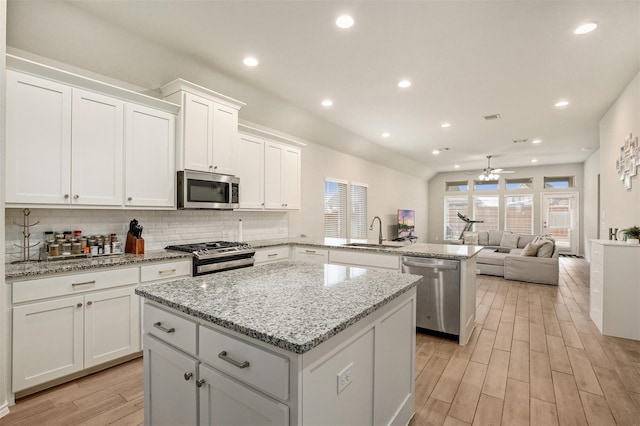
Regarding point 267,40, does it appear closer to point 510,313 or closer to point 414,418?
point 414,418

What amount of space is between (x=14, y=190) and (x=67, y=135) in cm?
55

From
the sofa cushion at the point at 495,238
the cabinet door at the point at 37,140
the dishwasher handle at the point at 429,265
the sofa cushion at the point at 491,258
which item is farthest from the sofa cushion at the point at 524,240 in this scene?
the cabinet door at the point at 37,140

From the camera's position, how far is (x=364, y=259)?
3.60 meters

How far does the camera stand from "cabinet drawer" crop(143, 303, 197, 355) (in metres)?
1.31

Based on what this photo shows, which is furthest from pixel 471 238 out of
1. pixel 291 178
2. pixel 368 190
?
pixel 291 178

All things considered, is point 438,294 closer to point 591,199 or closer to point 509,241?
point 509,241

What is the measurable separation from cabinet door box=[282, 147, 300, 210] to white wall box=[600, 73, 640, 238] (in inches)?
164

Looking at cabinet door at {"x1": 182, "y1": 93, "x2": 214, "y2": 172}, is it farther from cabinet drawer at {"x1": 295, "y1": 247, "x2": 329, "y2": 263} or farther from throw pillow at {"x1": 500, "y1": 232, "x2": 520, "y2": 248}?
throw pillow at {"x1": 500, "y1": 232, "x2": 520, "y2": 248}

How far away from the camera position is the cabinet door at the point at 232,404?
3.38 ft

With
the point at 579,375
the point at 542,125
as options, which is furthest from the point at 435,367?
the point at 542,125

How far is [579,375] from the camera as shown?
251cm

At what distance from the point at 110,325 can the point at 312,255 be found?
2.27m

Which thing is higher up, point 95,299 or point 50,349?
point 95,299

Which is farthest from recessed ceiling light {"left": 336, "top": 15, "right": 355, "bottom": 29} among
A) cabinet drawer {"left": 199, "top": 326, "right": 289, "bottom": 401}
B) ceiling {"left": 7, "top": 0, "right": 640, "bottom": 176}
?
cabinet drawer {"left": 199, "top": 326, "right": 289, "bottom": 401}
